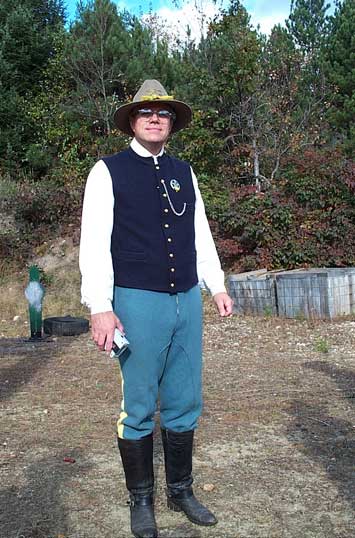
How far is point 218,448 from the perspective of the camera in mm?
3852

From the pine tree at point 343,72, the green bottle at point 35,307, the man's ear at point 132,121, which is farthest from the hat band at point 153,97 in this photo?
the pine tree at point 343,72

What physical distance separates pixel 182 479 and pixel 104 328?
0.88 meters

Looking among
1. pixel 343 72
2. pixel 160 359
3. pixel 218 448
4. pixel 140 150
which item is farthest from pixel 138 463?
pixel 343 72

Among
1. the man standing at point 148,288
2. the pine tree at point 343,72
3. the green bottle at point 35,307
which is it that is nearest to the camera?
the man standing at point 148,288

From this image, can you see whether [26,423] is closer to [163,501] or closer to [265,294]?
A: [163,501]

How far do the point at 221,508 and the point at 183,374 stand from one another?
707 millimetres

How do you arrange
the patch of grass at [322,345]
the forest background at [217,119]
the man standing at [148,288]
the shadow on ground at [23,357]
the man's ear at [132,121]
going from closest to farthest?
the man standing at [148,288], the man's ear at [132,121], the shadow on ground at [23,357], the patch of grass at [322,345], the forest background at [217,119]

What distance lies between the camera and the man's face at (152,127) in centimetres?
279

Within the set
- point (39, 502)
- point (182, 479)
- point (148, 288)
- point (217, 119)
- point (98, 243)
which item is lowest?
point (39, 502)

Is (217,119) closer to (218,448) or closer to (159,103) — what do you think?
(218,448)

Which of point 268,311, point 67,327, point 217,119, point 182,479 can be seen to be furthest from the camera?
point 217,119

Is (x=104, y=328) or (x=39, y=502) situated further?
(x=39, y=502)

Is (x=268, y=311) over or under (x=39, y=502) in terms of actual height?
over

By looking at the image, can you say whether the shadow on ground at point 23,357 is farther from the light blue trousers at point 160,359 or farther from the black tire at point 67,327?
the light blue trousers at point 160,359
